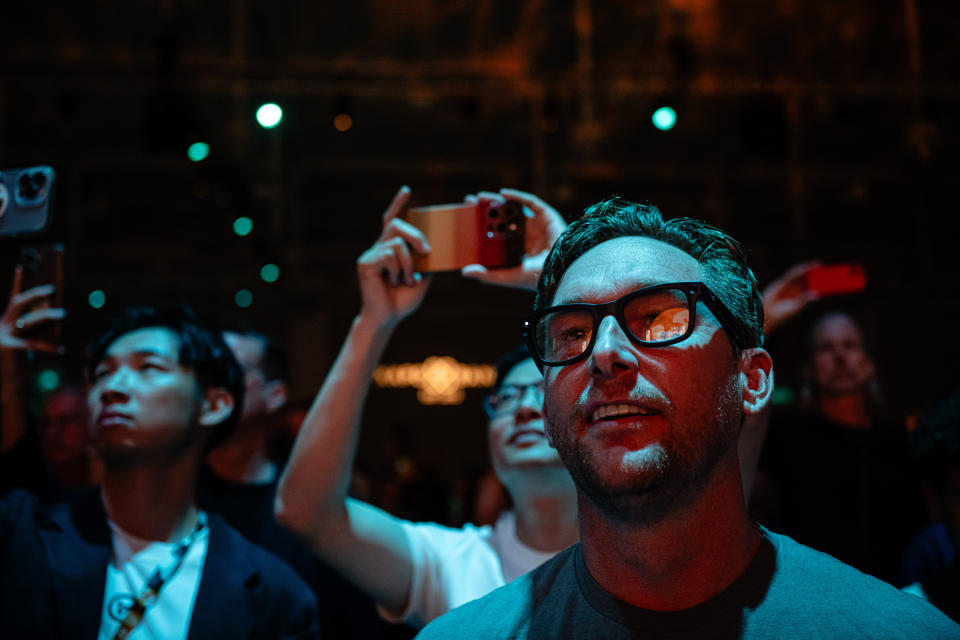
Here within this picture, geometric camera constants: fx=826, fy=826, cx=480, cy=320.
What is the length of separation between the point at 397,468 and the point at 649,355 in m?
6.62

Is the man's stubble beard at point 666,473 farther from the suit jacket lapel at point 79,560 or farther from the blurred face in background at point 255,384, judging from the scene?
the blurred face in background at point 255,384

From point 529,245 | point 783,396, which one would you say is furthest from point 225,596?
point 783,396

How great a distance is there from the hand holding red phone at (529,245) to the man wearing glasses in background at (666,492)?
52 cm

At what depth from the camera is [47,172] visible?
181 cm

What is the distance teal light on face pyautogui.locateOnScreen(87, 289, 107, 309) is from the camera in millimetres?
10945

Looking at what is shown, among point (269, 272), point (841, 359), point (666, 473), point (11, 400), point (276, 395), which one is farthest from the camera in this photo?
point (269, 272)

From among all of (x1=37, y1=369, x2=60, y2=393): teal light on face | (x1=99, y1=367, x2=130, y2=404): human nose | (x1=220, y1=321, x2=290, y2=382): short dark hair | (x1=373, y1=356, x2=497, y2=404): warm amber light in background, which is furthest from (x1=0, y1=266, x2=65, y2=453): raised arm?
(x1=37, y1=369, x2=60, y2=393): teal light on face

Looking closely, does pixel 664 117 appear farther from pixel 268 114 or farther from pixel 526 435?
pixel 526 435

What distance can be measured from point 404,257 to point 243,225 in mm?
7357

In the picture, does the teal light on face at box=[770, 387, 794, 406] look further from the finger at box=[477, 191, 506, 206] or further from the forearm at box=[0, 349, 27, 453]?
the forearm at box=[0, 349, 27, 453]

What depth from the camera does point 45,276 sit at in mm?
2059

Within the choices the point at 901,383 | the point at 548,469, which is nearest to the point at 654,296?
the point at 548,469

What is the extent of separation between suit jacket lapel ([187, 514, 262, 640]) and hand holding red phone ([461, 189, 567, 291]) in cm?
98

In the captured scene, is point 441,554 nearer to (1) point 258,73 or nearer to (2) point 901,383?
(1) point 258,73
